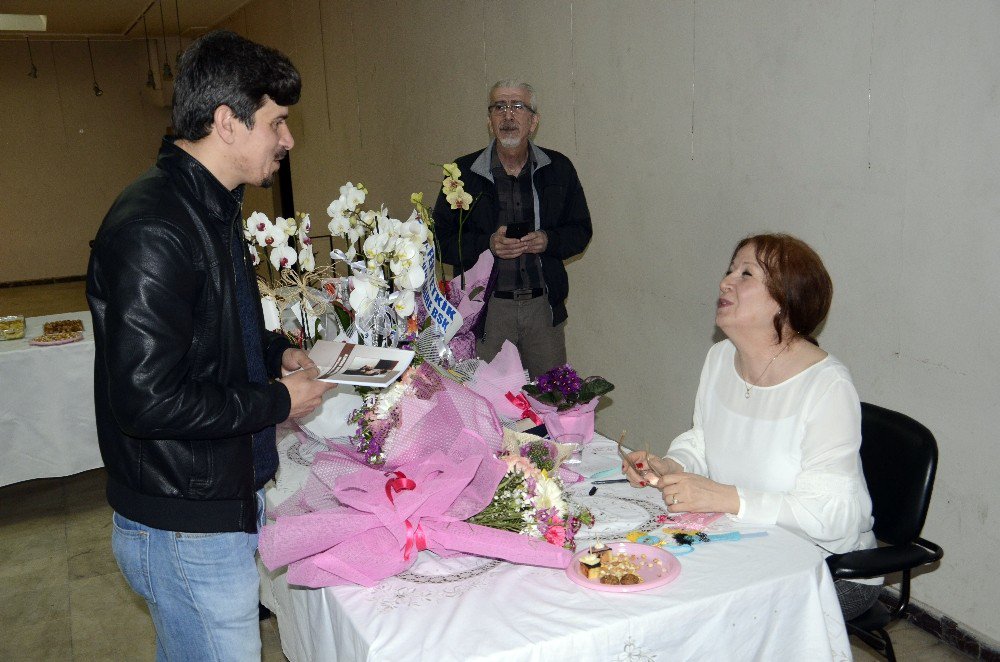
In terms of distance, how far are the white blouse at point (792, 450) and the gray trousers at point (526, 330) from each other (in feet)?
5.63

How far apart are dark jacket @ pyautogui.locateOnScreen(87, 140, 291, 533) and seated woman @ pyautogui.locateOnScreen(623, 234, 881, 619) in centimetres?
90

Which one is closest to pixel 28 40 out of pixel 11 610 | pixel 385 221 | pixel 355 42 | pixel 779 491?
pixel 355 42

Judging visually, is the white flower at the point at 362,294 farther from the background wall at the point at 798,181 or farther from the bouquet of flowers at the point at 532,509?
the background wall at the point at 798,181

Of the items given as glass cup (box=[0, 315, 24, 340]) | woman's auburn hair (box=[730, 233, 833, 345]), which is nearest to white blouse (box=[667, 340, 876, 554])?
woman's auburn hair (box=[730, 233, 833, 345])

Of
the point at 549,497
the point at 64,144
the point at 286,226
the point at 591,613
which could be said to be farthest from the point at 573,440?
the point at 64,144

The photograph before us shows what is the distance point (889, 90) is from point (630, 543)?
6.30 ft

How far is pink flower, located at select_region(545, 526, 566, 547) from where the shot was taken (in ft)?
5.09

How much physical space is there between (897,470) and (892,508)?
9cm

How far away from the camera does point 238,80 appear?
1438 mm

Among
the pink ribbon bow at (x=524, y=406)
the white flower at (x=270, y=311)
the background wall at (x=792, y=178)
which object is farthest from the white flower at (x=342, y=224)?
the background wall at (x=792, y=178)

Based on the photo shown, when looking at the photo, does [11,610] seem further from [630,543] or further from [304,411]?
Result: [630,543]

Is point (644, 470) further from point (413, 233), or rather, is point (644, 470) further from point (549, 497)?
point (413, 233)

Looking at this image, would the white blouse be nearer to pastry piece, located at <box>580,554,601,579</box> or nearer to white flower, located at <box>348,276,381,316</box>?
pastry piece, located at <box>580,554,601,579</box>

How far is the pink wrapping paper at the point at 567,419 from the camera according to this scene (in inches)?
85.3
